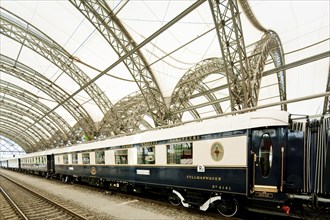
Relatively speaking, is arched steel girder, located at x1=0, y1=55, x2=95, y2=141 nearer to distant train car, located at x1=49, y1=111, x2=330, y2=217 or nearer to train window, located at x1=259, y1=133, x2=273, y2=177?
distant train car, located at x1=49, y1=111, x2=330, y2=217

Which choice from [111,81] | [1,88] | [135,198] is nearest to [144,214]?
[135,198]

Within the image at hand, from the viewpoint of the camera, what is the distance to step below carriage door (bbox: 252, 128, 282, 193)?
23.6ft

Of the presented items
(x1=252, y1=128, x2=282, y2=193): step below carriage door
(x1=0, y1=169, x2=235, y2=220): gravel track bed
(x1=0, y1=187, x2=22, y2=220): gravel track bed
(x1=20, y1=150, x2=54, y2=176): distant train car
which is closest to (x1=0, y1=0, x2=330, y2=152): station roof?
(x1=252, y1=128, x2=282, y2=193): step below carriage door

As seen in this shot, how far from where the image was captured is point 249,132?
25.6 feet

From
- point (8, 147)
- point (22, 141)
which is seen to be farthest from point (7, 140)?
point (22, 141)

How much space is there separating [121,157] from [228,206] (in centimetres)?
711

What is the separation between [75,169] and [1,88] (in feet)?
86.4

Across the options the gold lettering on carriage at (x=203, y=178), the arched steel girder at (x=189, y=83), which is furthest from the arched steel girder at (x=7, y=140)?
the gold lettering on carriage at (x=203, y=178)

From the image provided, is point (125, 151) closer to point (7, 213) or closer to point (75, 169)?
point (7, 213)

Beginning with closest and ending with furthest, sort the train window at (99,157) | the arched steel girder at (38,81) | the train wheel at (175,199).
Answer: the train wheel at (175,199), the train window at (99,157), the arched steel girder at (38,81)

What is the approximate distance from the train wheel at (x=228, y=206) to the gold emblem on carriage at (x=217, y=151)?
4.90ft

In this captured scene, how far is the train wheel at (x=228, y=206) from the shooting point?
27.8 ft

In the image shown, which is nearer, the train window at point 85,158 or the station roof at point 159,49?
the station roof at point 159,49

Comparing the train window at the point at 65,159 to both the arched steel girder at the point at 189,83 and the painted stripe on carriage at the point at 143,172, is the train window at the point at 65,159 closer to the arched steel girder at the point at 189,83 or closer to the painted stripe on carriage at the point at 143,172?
the arched steel girder at the point at 189,83
